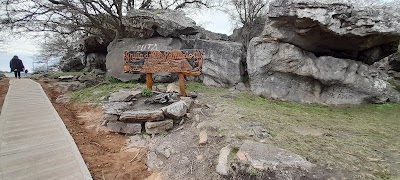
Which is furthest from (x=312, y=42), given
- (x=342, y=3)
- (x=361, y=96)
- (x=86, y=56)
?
(x=86, y=56)

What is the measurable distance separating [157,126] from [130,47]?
610 cm

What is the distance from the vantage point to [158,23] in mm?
9062

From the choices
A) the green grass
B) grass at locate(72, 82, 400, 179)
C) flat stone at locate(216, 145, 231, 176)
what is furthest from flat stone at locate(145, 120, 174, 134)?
the green grass

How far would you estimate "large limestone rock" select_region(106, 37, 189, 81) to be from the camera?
9336mm

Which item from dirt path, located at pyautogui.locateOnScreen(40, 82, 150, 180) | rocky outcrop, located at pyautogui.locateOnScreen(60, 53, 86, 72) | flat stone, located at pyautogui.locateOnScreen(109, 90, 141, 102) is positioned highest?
rocky outcrop, located at pyautogui.locateOnScreen(60, 53, 86, 72)

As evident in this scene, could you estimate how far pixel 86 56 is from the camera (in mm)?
14164

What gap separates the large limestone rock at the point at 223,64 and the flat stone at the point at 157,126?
419cm

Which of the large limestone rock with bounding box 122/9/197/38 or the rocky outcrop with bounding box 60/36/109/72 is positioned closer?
the large limestone rock with bounding box 122/9/197/38

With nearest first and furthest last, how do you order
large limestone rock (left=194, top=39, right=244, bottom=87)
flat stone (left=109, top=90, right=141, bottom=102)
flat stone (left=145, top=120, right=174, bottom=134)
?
flat stone (left=145, top=120, right=174, bottom=134) → flat stone (left=109, top=90, right=141, bottom=102) → large limestone rock (left=194, top=39, right=244, bottom=87)

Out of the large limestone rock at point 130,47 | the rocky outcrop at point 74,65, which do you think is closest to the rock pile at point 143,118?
the large limestone rock at point 130,47

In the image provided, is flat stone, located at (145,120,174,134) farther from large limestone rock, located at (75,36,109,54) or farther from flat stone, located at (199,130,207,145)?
large limestone rock, located at (75,36,109,54)

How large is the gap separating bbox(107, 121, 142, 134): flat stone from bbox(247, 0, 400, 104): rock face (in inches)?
168

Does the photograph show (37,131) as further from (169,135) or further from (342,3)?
(342,3)

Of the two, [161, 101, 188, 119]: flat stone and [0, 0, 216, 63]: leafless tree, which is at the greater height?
[0, 0, 216, 63]: leafless tree
